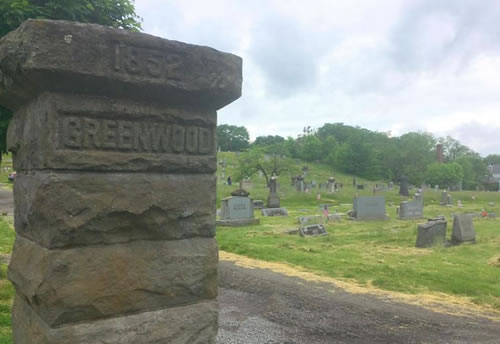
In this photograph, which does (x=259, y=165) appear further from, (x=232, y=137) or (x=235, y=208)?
(x=232, y=137)

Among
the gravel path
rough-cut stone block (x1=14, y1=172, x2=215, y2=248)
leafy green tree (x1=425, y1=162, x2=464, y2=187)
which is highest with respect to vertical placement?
leafy green tree (x1=425, y1=162, x2=464, y2=187)

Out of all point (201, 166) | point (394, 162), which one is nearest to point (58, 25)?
point (201, 166)

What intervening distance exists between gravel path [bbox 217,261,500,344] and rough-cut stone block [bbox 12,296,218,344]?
2506 mm

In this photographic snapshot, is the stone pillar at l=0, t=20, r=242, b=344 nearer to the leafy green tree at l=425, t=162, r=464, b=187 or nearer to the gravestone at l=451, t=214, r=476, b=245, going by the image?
the gravestone at l=451, t=214, r=476, b=245

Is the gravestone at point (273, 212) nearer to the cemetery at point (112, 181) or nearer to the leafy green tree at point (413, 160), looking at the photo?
the cemetery at point (112, 181)

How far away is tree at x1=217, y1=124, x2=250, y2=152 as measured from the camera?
103875mm

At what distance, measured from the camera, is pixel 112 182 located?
2.52m

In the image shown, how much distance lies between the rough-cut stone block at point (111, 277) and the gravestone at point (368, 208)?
1827 cm

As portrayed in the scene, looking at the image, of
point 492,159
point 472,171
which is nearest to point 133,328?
point 472,171

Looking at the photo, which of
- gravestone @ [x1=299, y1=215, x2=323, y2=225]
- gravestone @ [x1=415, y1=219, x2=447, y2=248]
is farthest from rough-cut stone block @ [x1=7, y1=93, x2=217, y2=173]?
gravestone @ [x1=299, y1=215, x2=323, y2=225]

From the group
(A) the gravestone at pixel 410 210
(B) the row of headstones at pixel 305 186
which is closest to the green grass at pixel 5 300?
(A) the gravestone at pixel 410 210

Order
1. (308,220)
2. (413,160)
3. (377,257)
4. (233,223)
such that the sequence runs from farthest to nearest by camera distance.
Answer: (413,160) < (308,220) < (233,223) < (377,257)

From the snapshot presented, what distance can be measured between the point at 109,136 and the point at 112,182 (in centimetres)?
29

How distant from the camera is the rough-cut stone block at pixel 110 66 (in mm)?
2219
